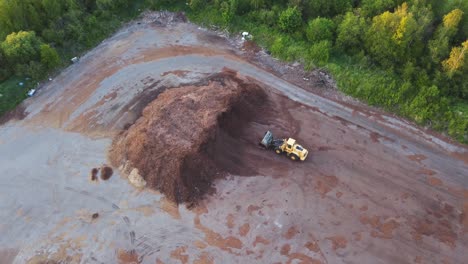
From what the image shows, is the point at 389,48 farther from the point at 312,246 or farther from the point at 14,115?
the point at 14,115

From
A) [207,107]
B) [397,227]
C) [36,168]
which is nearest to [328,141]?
[397,227]

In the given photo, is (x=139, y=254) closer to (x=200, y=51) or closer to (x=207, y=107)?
(x=207, y=107)

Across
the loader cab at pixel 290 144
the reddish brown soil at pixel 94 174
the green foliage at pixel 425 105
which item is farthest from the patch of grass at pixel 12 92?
the green foliage at pixel 425 105

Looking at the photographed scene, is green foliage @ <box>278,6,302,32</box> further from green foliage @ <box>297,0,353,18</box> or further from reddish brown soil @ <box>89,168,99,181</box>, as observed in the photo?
reddish brown soil @ <box>89,168,99,181</box>

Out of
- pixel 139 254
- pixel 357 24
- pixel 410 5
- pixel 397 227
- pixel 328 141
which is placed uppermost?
pixel 410 5

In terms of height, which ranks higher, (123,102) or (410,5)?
(410,5)

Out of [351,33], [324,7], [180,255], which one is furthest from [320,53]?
[180,255]

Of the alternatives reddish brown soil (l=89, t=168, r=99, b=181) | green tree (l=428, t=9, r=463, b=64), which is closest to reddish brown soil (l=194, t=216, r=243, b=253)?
reddish brown soil (l=89, t=168, r=99, b=181)

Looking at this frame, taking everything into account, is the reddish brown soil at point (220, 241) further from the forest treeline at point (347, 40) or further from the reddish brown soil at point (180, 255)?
the forest treeline at point (347, 40)
